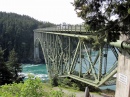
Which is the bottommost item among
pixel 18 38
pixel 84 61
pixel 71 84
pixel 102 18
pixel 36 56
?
pixel 36 56

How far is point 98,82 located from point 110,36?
725 cm

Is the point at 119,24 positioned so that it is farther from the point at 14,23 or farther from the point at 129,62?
the point at 14,23

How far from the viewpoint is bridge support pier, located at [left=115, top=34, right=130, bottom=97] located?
1150 cm

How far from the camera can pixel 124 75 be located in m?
11.8

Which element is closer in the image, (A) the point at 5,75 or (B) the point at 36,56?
(A) the point at 5,75

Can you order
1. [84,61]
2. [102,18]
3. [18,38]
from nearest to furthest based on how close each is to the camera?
[102,18]
[84,61]
[18,38]

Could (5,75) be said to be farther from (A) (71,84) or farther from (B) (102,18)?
(B) (102,18)

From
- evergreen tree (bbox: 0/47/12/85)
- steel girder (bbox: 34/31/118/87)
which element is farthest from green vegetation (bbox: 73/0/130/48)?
evergreen tree (bbox: 0/47/12/85)

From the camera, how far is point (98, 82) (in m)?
16.8

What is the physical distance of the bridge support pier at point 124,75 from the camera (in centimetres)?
1150

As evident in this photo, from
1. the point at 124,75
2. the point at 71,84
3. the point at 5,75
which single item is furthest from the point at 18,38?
the point at 124,75

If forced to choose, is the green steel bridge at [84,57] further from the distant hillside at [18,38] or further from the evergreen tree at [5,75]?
the distant hillside at [18,38]

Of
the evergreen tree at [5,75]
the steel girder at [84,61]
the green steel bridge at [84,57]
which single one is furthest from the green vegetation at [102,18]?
the evergreen tree at [5,75]

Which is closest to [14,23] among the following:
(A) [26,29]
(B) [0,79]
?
(A) [26,29]
